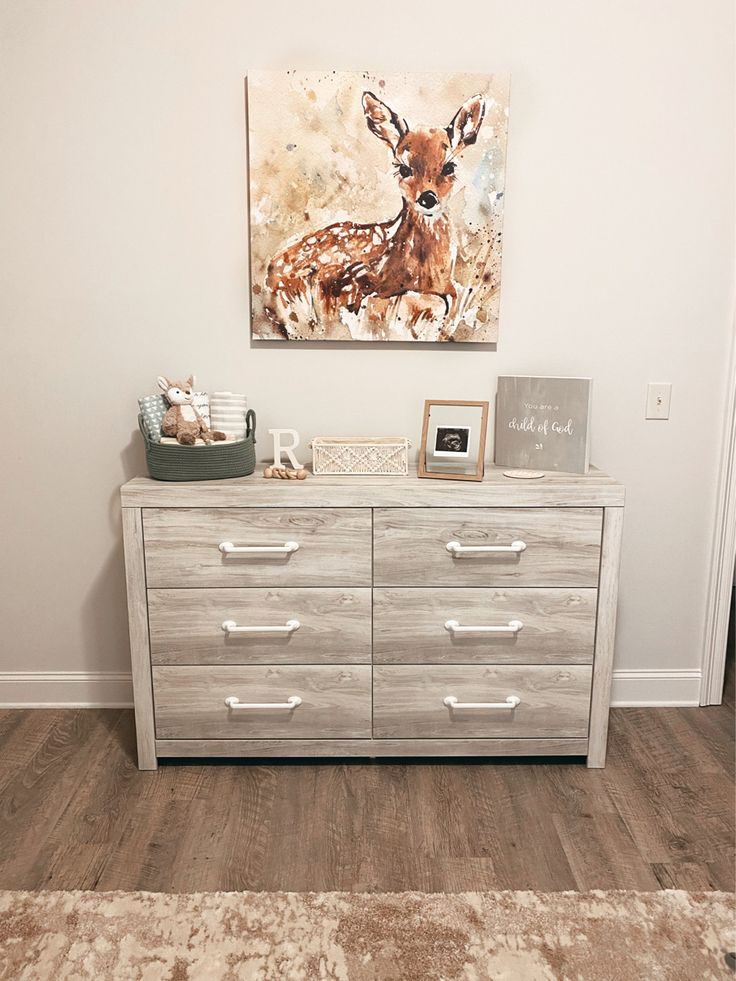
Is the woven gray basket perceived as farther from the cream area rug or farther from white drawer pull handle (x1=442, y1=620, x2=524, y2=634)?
the cream area rug

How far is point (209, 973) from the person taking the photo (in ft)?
4.65

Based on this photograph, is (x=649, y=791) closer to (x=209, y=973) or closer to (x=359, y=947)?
(x=359, y=947)

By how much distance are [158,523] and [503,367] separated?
1107 mm

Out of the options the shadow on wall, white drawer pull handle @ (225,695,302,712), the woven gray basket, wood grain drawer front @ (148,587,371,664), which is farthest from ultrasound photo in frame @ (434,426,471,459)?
the shadow on wall

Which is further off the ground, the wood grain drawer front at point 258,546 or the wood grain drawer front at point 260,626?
the wood grain drawer front at point 258,546

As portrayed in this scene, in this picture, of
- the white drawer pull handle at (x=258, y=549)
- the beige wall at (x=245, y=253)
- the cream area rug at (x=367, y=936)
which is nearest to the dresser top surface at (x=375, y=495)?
the white drawer pull handle at (x=258, y=549)

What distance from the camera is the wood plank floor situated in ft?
5.48

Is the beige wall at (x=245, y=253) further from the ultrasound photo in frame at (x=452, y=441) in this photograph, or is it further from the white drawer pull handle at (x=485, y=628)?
the white drawer pull handle at (x=485, y=628)

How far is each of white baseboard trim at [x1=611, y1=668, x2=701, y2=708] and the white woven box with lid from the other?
108cm

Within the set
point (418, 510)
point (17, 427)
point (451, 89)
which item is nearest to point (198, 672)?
point (418, 510)

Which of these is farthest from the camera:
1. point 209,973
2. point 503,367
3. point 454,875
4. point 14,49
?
point 503,367

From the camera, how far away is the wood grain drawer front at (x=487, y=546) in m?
1.95

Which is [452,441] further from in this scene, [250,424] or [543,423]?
[250,424]

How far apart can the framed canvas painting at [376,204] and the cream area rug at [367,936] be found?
4.84 ft
